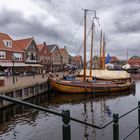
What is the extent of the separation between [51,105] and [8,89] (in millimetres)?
5296

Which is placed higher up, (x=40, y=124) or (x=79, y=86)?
(x=79, y=86)

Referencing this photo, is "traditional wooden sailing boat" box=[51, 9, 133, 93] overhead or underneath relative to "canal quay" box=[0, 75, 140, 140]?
overhead

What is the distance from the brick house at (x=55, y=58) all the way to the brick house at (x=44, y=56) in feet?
9.08

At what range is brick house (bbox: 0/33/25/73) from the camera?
153ft

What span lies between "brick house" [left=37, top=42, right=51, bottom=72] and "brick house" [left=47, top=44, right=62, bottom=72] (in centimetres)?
277

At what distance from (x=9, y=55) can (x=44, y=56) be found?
19.5 m

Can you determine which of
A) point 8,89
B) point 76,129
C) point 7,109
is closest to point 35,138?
point 76,129

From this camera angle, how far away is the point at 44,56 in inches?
2665

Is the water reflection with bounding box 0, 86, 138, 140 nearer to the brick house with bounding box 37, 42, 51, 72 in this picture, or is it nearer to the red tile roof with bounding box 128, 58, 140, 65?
the brick house with bounding box 37, 42, 51, 72

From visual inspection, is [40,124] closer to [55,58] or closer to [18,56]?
[18,56]

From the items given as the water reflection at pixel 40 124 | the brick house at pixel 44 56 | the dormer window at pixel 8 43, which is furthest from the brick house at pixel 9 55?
the water reflection at pixel 40 124

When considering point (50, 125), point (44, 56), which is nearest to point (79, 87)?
point (50, 125)

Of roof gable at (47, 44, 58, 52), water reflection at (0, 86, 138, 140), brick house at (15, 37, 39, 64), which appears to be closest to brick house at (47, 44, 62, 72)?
roof gable at (47, 44, 58, 52)

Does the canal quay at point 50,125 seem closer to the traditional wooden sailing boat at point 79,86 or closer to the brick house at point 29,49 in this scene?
the traditional wooden sailing boat at point 79,86
